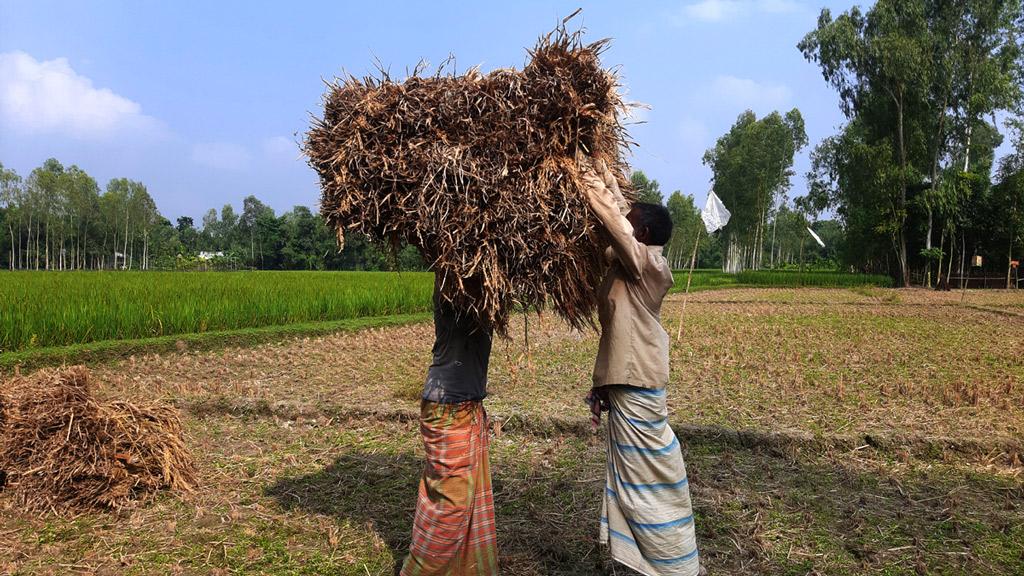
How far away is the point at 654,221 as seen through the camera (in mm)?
2742

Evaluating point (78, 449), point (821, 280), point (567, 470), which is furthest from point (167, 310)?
point (821, 280)

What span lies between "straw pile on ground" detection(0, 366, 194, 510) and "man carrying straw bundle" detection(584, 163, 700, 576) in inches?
104

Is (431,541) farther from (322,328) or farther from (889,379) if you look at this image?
(322,328)

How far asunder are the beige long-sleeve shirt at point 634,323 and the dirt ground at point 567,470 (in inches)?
15.6

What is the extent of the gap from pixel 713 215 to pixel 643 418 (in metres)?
7.04

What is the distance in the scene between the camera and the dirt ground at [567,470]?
316 cm

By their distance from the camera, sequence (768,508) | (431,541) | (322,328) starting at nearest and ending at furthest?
(431,541) < (768,508) < (322,328)

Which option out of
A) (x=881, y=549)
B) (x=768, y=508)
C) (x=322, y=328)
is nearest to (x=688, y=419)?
(x=768, y=508)

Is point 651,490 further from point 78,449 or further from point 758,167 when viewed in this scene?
point 758,167

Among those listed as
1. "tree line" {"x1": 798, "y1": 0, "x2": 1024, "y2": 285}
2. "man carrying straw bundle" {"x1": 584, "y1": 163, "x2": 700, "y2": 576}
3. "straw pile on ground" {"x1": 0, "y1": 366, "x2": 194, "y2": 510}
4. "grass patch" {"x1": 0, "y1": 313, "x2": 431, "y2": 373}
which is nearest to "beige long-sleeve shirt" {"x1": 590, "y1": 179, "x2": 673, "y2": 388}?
"man carrying straw bundle" {"x1": 584, "y1": 163, "x2": 700, "y2": 576}

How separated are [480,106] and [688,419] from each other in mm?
3725

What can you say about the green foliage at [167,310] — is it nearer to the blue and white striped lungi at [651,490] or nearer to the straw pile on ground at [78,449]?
the straw pile on ground at [78,449]

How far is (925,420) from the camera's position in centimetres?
533

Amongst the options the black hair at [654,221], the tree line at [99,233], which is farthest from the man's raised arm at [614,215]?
the tree line at [99,233]
